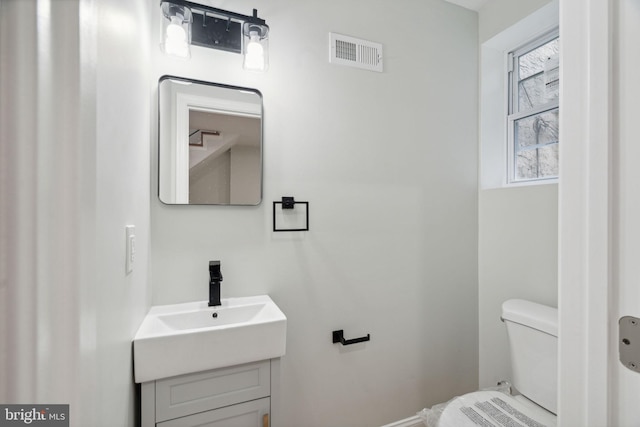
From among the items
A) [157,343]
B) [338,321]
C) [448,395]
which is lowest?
[448,395]

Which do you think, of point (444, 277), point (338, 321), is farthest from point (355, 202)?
point (444, 277)

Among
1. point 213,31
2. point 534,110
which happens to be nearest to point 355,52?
point 213,31

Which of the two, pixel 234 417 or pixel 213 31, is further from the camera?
pixel 213 31

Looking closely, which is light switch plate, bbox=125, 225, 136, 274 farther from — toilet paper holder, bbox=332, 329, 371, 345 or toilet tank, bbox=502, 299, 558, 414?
toilet tank, bbox=502, 299, 558, 414

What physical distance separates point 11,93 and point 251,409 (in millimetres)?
1143

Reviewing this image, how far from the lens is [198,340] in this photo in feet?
3.28

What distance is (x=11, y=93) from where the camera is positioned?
1.39 feet

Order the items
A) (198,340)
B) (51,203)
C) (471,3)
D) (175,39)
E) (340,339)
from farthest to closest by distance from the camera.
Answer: (471,3)
(340,339)
(175,39)
(198,340)
(51,203)

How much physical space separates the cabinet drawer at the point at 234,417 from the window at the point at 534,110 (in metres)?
1.89

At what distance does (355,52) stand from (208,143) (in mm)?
931

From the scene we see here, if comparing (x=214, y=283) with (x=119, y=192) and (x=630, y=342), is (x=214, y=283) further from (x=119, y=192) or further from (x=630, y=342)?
(x=630, y=342)

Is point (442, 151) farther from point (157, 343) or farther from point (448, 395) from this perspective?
point (157, 343)

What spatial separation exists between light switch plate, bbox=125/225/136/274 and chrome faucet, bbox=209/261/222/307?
1.22ft

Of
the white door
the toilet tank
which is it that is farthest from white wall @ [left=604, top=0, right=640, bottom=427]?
the toilet tank
